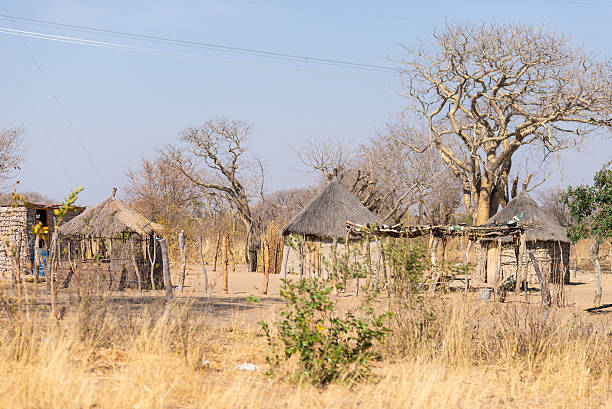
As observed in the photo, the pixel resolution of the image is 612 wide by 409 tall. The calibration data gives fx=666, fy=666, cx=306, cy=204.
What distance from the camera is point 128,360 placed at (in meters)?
5.68

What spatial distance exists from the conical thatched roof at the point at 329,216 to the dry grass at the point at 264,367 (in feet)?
38.3

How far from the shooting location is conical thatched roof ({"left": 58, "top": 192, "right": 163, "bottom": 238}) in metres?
14.6

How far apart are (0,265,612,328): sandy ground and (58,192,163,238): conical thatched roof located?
1587 mm

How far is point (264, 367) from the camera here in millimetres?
5992

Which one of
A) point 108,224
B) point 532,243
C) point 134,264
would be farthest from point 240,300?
point 532,243

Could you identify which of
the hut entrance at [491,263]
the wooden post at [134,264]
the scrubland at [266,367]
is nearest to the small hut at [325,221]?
the hut entrance at [491,263]

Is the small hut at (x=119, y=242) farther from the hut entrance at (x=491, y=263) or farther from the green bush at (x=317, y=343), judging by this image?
the hut entrance at (x=491, y=263)

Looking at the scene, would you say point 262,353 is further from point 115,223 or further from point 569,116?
point 569,116

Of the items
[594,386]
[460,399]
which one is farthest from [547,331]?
[460,399]

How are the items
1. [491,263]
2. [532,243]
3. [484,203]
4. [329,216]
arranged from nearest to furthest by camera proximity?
[532,243]
[329,216]
[491,263]
[484,203]

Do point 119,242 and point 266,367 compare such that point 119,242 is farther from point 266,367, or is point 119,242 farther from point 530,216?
point 530,216

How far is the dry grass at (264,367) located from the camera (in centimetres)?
457

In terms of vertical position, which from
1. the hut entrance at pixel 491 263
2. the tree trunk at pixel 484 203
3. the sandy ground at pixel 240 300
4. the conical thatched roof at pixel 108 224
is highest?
the tree trunk at pixel 484 203

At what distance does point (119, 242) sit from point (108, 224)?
49 centimetres
